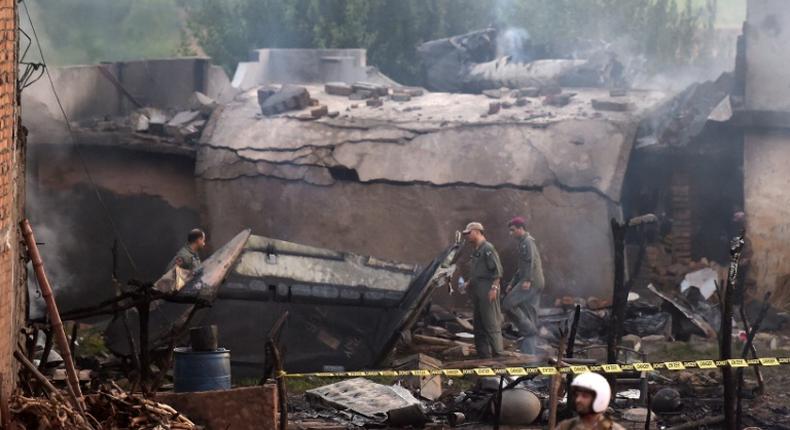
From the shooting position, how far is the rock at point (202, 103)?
20.7 m

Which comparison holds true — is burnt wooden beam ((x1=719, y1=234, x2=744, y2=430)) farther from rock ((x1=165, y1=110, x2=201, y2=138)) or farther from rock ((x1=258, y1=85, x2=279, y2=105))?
rock ((x1=258, y1=85, x2=279, y2=105))

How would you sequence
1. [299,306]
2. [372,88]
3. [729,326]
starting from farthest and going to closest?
[372,88]
[299,306]
[729,326]

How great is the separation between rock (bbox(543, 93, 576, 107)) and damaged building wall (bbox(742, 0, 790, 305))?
2.72 meters

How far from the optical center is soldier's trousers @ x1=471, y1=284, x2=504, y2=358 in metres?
14.6

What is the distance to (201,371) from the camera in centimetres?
996

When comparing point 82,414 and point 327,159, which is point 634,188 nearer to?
point 327,159

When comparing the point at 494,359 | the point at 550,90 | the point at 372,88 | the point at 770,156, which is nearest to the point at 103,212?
the point at 372,88

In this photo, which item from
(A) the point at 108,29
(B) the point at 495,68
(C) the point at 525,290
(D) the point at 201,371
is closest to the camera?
(D) the point at 201,371

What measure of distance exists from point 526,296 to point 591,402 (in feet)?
28.0

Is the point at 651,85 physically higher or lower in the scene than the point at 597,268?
higher

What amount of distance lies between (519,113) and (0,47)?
461 inches

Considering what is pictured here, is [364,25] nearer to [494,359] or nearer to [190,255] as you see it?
[190,255]

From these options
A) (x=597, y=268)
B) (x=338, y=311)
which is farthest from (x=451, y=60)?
(x=338, y=311)

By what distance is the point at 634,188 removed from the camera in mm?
18797
